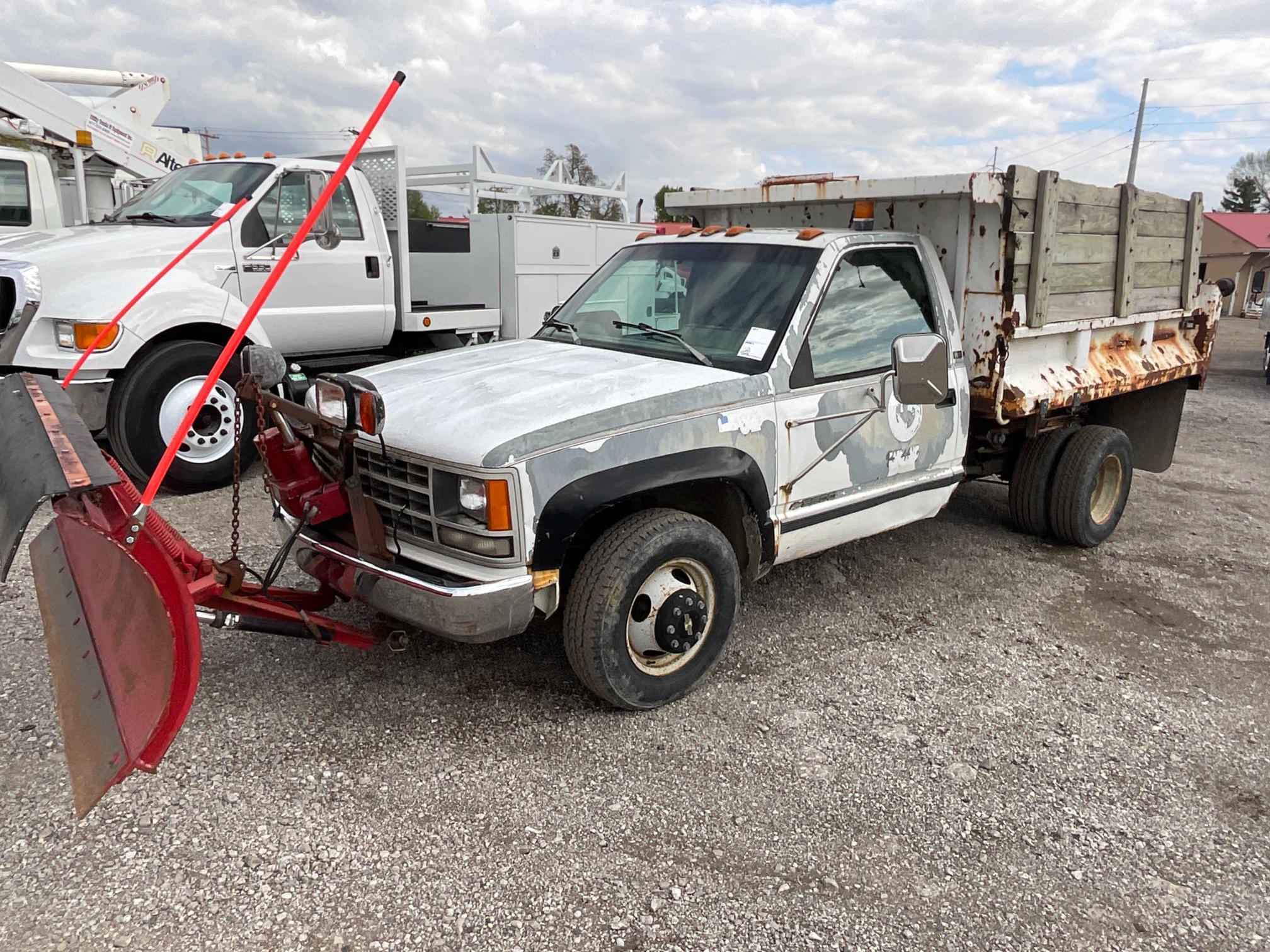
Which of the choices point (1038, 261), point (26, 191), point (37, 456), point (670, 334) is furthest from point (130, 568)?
point (26, 191)

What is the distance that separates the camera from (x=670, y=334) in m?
4.29

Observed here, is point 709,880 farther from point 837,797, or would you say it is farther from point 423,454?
point 423,454

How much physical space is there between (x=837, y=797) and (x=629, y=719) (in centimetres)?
89

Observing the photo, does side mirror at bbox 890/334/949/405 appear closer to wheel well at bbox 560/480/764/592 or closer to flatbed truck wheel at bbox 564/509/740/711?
wheel well at bbox 560/480/764/592

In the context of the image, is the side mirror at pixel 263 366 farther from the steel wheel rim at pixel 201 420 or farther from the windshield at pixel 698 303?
the steel wheel rim at pixel 201 420

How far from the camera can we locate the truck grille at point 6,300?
619 centimetres

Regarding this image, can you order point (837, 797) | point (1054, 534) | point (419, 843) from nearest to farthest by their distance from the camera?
1. point (419, 843)
2. point (837, 797)
3. point (1054, 534)

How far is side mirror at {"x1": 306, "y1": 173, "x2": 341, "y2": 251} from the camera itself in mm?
5641

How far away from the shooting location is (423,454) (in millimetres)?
3387

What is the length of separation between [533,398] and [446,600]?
2.79 feet

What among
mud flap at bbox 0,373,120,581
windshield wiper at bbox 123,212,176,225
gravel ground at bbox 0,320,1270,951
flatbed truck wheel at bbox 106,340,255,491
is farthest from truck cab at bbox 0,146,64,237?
mud flap at bbox 0,373,120,581

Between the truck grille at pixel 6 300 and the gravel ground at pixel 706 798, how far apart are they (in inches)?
94.2

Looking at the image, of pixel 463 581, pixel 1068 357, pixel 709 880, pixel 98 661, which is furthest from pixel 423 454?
pixel 1068 357

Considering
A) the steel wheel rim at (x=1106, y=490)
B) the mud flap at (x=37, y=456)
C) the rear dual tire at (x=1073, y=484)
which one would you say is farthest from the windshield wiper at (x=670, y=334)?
the steel wheel rim at (x=1106, y=490)
